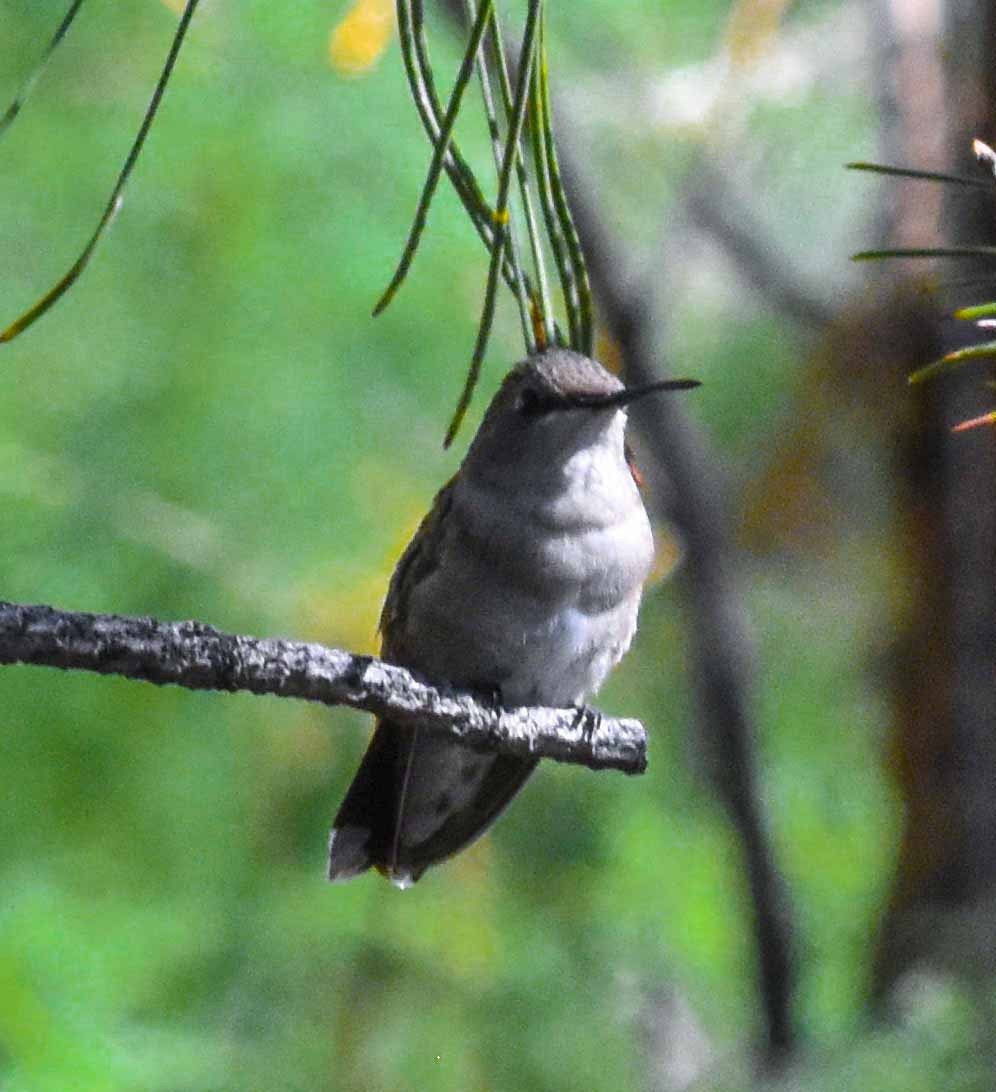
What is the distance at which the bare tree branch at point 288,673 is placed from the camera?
1262 mm

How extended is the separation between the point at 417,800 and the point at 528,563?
0.62 m

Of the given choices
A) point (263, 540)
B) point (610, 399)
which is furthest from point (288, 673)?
point (263, 540)

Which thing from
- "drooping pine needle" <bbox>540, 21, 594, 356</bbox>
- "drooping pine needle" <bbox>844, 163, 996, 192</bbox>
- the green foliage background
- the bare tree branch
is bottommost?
the green foliage background

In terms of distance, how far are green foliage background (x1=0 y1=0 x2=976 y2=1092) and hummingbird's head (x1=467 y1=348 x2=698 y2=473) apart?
1.51m

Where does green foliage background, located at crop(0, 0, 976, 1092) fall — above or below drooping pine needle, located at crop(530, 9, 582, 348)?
below

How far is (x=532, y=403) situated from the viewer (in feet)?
10.1

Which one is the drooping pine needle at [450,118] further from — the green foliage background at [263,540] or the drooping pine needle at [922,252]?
the green foliage background at [263,540]

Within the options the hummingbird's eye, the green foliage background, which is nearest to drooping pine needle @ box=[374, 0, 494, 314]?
the hummingbird's eye

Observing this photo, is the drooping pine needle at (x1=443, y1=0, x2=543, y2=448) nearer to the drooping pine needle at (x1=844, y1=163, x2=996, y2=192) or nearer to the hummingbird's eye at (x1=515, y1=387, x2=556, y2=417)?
the drooping pine needle at (x1=844, y1=163, x2=996, y2=192)

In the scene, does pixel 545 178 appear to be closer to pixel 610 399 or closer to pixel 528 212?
pixel 528 212

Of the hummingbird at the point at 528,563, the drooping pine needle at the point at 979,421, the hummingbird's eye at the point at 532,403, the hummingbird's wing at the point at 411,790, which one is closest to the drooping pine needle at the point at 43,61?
the drooping pine needle at the point at 979,421

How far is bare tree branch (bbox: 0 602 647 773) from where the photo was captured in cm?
Answer: 126

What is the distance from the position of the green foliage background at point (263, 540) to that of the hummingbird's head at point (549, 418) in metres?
1.51

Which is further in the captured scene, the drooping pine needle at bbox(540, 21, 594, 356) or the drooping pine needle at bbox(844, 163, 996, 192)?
the drooping pine needle at bbox(540, 21, 594, 356)
